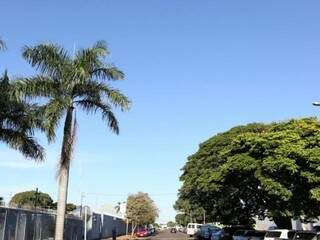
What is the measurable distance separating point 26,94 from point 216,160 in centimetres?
3717

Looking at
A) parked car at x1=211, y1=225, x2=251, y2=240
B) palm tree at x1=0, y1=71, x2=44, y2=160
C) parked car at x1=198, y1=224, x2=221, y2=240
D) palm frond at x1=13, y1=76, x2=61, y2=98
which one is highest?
palm frond at x1=13, y1=76, x2=61, y2=98

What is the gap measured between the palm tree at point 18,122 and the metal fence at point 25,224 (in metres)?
3.16

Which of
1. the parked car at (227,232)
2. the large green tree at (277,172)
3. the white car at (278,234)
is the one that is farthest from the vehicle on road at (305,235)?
the parked car at (227,232)

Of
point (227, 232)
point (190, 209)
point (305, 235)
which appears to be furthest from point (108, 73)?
point (190, 209)

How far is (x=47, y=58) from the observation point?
2916 centimetres

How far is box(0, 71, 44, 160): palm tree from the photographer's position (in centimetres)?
2823

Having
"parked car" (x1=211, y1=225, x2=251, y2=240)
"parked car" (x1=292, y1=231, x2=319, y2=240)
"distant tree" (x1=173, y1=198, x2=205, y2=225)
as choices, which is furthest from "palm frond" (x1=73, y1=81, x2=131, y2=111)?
"distant tree" (x1=173, y1=198, x2=205, y2=225)

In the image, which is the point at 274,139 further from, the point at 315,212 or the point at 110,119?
the point at 110,119

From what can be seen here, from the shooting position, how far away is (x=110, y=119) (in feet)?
100

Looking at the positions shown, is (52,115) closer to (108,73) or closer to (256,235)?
(108,73)

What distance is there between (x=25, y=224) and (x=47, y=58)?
9267mm

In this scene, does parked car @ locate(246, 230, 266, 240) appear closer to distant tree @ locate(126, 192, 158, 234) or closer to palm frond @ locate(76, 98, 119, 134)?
palm frond @ locate(76, 98, 119, 134)

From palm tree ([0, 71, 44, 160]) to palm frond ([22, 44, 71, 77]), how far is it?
5.03ft

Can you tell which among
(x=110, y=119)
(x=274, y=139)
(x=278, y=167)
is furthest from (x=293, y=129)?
(x=110, y=119)
